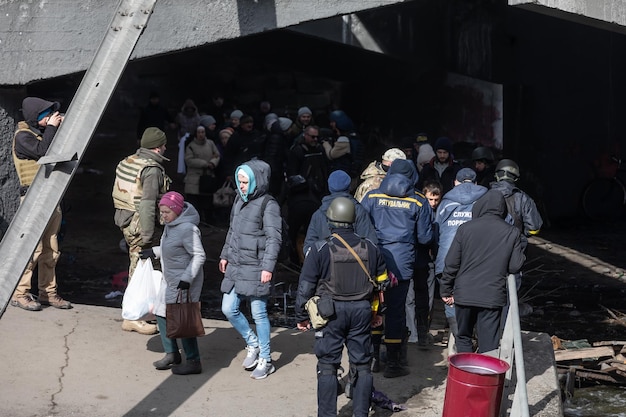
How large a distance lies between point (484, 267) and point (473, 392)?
1.20 m

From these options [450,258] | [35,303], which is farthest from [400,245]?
[35,303]

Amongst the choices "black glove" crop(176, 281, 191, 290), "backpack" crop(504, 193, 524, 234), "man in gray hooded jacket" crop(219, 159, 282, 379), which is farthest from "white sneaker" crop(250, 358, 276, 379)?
"backpack" crop(504, 193, 524, 234)

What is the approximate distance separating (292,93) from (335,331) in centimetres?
1552

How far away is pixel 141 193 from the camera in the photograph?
8.48m

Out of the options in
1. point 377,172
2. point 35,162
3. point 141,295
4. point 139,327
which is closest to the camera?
point 141,295

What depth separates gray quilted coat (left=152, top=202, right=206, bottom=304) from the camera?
752 centimetres

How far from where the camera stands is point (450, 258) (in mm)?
7188

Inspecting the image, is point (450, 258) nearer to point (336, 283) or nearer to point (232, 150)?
point (336, 283)

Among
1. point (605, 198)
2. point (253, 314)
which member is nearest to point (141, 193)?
point (253, 314)

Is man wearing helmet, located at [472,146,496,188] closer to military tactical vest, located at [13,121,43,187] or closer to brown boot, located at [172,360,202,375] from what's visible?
brown boot, located at [172,360,202,375]

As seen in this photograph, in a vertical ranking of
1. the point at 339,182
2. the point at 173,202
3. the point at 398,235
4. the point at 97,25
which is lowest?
the point at 398,235

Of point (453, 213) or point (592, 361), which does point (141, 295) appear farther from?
point (592, 361)

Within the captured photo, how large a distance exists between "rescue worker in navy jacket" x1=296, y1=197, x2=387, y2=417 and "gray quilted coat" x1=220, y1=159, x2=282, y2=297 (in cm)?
89

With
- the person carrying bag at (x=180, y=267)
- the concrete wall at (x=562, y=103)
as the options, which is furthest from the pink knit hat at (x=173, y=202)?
the concrete wall at (x=562, y=103)
